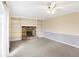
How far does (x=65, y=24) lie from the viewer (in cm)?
564

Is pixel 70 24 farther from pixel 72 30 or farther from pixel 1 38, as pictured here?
pixel 1 38

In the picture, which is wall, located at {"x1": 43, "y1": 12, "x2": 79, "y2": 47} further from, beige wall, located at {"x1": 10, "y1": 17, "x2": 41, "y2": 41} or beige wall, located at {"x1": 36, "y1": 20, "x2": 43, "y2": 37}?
beige wall, located at {"x1": 10, "y1": 17, "x2": 41, "y2": 41}

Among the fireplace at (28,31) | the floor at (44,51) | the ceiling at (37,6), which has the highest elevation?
the ceiling at (37,6)

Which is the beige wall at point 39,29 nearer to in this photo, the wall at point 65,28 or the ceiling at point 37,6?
the wall at point 65,28

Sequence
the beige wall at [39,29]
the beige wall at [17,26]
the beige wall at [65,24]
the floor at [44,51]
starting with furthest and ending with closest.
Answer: the beige wall at [39,29]
the beige wall at [17,26]
the beige wall at [65,24]
the floor at [44,51]

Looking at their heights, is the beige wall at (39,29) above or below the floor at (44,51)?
above

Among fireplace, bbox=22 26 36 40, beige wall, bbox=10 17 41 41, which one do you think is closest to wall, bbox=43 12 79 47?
fireplace, bbox=22 26 36 40

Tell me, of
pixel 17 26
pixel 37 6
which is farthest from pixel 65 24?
pixel 17 26

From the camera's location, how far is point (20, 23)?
7.29 metres

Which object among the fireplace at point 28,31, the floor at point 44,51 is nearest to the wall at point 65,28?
the floor at point 44,51

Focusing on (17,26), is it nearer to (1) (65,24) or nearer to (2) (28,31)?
(2) (28,31)

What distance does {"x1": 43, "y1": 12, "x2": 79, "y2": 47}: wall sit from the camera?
16.1 feet

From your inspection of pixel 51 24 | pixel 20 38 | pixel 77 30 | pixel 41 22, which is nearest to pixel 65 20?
pixel 77 30

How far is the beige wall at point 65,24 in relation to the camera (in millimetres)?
4911
